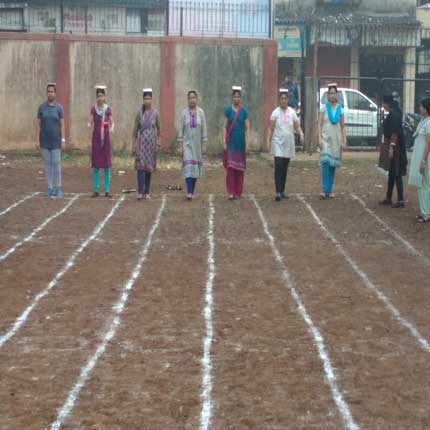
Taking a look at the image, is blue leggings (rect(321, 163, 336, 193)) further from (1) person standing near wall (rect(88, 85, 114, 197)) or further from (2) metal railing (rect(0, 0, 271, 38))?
(2) metal railing (rect(0, 0, 271, 38))

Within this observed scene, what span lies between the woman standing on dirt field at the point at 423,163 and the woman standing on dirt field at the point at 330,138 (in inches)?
82.9

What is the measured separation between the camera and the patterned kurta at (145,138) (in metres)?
14.8

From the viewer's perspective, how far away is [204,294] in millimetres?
8422

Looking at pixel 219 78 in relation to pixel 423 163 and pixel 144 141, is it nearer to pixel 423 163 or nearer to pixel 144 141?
pixel 144 141

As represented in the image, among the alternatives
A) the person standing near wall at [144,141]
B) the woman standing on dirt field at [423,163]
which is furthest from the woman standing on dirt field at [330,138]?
the person standing near wall at [144,141]

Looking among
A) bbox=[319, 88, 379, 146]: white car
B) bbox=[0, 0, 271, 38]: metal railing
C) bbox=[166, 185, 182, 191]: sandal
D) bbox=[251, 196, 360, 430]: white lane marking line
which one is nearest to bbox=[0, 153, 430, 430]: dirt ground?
bbox=[251, 196, 360, 430]: white lane marking line

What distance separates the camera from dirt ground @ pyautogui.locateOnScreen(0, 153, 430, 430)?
17.8 ft

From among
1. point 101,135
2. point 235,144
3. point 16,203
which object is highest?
point 101,135

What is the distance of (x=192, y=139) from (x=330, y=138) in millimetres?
2017

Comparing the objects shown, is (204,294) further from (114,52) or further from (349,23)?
(349,23)

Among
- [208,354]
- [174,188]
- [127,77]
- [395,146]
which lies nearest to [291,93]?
[127,77]

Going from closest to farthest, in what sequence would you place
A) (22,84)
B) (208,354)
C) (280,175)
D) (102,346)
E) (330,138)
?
(208,354)
(102,346)
(280,175)
(330,138)
(22,84)

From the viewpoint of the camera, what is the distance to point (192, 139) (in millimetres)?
14836

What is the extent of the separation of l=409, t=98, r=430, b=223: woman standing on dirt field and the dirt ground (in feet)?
1.32
